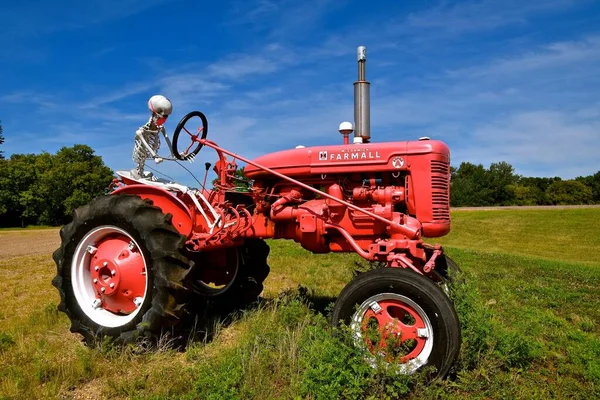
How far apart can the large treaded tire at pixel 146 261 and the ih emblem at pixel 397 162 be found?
7.28 ft

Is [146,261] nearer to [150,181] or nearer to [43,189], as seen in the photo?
[150,181]

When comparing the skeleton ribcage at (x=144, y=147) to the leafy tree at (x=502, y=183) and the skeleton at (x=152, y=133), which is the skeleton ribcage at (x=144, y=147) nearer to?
the skeleton at (x=152, y=133)

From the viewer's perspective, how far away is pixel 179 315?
4.18 m

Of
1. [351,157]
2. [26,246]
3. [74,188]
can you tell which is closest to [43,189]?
[74,188]

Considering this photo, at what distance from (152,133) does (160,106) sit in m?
0.33

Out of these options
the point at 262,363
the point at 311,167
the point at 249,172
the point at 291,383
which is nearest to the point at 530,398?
the point at 291,383

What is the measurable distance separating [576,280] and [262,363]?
300 inches

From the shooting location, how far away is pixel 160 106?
497 centimetres

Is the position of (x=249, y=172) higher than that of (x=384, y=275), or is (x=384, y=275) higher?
(x=249, y=172)

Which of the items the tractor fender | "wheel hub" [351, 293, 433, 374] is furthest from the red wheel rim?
"wheel hub" [351, 293, 433, 374]

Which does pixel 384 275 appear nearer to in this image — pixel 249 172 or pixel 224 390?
pixel 224 390

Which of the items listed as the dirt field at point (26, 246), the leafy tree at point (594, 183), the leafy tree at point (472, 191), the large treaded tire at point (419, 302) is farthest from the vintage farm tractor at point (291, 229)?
the leafy tree at point (594, 183)

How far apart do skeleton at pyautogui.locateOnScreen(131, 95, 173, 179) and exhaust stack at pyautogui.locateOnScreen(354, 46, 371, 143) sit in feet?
6.89

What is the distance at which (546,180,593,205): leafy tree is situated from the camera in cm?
5762
